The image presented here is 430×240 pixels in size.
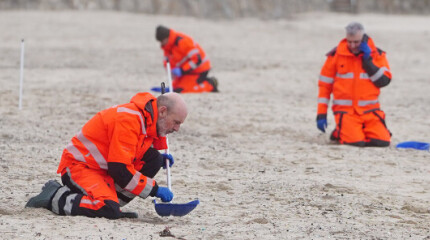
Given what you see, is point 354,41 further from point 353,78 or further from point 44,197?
point 44,197

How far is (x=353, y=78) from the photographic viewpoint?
9.53m

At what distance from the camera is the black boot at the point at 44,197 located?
592 cm

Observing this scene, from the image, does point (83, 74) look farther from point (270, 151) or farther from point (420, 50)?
point (420, 50)

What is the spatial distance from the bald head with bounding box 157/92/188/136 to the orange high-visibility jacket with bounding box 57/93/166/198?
4 centimetres

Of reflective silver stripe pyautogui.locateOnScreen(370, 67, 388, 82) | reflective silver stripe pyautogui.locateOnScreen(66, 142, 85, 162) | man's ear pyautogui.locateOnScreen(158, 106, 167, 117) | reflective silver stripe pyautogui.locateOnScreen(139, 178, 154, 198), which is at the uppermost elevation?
man's ear pyautogui.locateOnScreen(158, 106, 167, 117)

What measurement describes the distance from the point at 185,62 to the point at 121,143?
25.3 ft

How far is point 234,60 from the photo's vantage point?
1766cm

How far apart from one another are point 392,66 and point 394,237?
41.4 feet

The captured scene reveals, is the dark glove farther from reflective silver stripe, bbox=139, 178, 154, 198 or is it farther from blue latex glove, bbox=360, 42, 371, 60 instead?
reflective silver stripe, bbox=139, 178, 154, 198

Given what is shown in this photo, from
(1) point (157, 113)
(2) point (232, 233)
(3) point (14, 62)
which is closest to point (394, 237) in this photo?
(2) point (232, 233)

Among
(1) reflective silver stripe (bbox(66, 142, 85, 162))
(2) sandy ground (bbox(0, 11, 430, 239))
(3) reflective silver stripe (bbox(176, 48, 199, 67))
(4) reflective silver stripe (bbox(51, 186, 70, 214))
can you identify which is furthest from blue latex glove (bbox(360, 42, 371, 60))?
(4) reflective silver stripe (bbox(51, 186, 70, 214))

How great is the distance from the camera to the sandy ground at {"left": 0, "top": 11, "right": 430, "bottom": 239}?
19.3ft

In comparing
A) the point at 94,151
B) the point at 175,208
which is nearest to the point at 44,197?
the point at 94,151

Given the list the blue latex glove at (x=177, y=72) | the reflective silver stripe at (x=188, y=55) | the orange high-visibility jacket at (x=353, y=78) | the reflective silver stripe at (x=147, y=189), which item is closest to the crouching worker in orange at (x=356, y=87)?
the orange high-visibility jacket at (x=353, y=78)
